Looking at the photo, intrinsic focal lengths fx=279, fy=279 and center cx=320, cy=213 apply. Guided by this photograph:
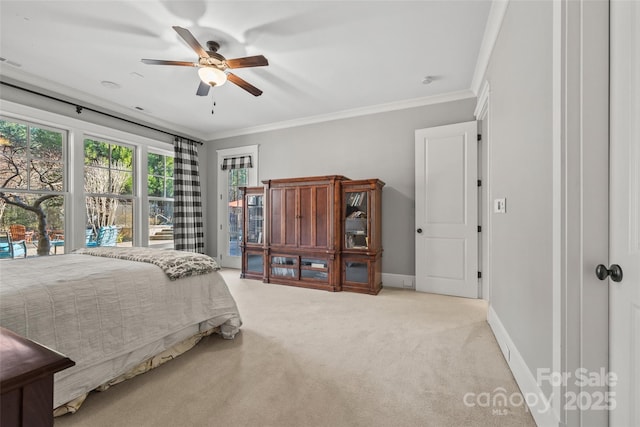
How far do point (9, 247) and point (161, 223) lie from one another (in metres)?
1.81

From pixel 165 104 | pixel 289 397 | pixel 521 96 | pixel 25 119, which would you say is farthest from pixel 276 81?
pixel 289 397

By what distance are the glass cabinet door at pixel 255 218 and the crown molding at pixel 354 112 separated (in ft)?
4.35

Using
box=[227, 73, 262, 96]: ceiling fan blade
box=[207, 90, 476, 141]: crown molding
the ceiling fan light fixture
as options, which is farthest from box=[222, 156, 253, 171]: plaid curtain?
the ceiling fan light fixture

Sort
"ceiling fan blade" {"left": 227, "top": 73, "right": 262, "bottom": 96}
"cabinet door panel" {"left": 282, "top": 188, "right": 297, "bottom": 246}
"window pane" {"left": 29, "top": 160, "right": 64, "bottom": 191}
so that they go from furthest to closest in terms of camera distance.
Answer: "cabinet door panel" {"left": 282, "top": 188, "right": 297, "bottom": 246} < "window pane" {"left": 29, "top": 160, "right": 64, "bottom": 191} < "ceiling fan blade" {"left": 227, "top": 73, "right": 262, "bottom": 96}

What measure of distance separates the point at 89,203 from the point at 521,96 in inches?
190

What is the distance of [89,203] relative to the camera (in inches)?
148

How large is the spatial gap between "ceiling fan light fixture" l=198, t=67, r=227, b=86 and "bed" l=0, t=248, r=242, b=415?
61.0 inches

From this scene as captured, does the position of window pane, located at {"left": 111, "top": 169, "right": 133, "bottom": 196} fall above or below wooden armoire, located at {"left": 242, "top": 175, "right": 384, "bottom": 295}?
above

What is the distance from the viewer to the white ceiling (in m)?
2.18

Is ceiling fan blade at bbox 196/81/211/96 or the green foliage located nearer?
ceiling fan blade at bbox 196/81/211/96

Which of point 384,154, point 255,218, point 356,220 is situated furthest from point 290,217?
point 384,154

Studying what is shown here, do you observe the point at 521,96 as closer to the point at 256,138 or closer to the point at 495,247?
→ the point at 495,247

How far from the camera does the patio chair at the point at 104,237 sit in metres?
3.76

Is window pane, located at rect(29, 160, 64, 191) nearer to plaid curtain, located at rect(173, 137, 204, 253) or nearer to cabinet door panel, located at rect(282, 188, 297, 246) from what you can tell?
plaid curtain, located at rect(173, 137, 204, 253)
